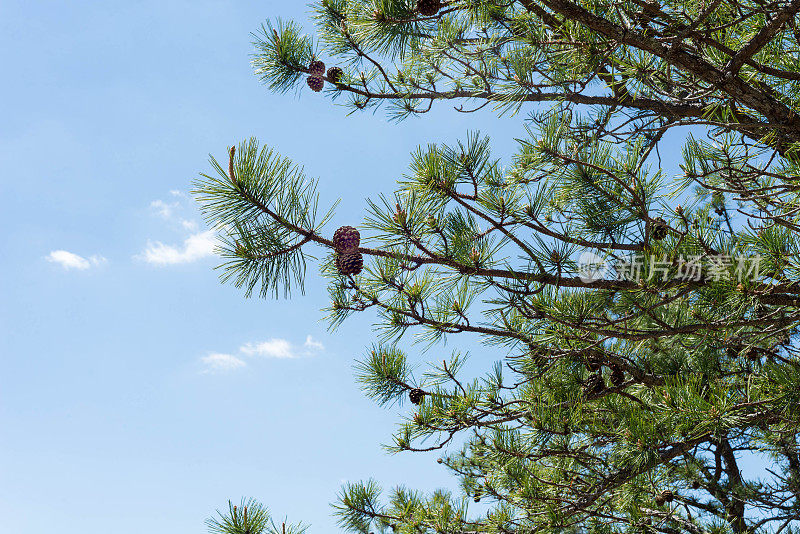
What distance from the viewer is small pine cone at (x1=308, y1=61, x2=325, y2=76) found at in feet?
A: 8.14

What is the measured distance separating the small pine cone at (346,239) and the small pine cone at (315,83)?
4.62 ft

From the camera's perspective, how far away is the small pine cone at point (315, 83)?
8.13 feet

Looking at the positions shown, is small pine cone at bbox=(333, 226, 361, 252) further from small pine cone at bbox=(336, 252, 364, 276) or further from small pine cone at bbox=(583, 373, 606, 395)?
small pine cone at bbox=(583, 373, 606, 395)

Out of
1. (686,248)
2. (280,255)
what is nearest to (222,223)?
(280,255)

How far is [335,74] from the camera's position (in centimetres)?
247

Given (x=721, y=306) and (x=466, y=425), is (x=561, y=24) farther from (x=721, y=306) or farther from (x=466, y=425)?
(x=466, y=425)

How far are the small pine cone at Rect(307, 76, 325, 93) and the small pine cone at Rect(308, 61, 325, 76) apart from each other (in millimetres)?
22

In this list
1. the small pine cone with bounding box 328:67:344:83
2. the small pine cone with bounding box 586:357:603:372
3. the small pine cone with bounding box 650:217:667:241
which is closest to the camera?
the small pine cone with bounding box 650:217:667:241

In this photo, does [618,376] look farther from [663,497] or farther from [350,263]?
[350,263]

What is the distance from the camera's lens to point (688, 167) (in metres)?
1.91

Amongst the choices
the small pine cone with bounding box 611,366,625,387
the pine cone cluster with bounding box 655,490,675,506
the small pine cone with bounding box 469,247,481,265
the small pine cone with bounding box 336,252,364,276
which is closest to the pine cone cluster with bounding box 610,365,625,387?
the small pine cone with bounding box 611,366,625,387

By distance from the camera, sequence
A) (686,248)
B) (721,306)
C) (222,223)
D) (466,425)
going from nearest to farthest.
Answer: (222,223) → (686,248) → (721,306) → (466,425)

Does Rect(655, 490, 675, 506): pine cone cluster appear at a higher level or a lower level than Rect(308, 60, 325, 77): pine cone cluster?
lower

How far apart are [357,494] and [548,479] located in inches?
31.7
